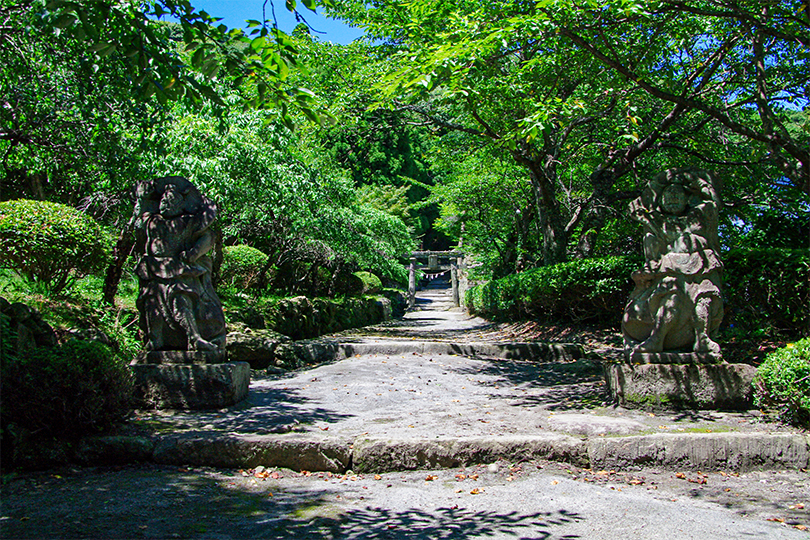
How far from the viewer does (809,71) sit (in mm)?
9117

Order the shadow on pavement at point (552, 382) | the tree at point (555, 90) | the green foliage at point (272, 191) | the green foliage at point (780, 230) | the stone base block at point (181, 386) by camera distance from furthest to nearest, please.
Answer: the green foliage at point (780, 230) < the green foliage at point (272, 191) < the tree at point (555, 90) < the shadow on pavement at point (552, 382) < the stone base block at point (181, 386)

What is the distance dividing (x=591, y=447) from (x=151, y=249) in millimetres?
5027

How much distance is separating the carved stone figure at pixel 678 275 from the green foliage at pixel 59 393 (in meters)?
5.31

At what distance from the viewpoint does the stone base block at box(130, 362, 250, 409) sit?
5785mm

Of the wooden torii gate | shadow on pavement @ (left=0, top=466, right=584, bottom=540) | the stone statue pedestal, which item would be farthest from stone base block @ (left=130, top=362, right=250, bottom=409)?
the wooden torii gate

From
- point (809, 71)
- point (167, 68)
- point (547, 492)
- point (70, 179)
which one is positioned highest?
point (809, 71)

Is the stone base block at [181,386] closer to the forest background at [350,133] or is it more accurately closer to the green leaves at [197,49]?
the forest background at [350,133]

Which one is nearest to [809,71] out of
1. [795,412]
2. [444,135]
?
[795,412]

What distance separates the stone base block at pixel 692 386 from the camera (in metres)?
5.52

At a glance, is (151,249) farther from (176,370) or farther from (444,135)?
(444,135)

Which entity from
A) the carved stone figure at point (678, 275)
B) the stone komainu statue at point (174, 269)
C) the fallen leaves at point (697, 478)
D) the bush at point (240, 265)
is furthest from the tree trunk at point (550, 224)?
the fallen leaves at point (697, 478)

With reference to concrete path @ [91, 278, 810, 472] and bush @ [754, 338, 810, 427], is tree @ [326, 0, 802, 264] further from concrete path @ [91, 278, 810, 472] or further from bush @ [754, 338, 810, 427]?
bush @ [754, 338, 810, 427]

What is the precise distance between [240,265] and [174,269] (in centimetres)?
666

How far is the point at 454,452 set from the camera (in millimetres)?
4480
